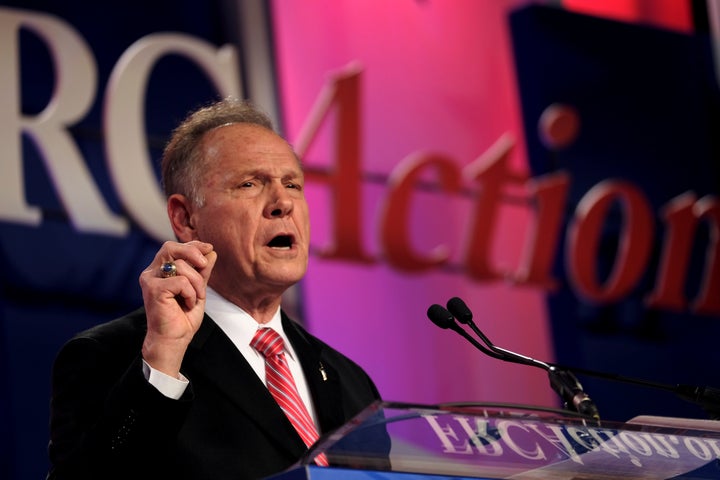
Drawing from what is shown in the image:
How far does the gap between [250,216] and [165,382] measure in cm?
48

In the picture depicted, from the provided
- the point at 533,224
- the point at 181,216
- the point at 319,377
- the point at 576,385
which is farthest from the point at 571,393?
the point at 533,224

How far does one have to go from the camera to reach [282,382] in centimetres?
178

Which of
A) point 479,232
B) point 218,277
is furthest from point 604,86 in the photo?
point 218,277

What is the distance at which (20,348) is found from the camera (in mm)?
3641

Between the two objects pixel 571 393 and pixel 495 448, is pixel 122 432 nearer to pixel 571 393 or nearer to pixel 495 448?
pixel 495 448

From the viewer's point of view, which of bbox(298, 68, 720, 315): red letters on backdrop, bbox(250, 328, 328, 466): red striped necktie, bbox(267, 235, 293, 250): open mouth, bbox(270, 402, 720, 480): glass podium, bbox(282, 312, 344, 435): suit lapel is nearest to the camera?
bbox(270, 402, 720, 480): glass podium

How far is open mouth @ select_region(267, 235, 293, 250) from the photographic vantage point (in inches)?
75.9

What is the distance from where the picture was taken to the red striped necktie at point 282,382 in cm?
171

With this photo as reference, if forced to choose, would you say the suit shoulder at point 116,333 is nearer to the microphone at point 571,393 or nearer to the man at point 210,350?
the man at point 210,350

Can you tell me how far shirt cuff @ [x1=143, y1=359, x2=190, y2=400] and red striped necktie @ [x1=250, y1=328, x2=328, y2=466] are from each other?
0.27 meters

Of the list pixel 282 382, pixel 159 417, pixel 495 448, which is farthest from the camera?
pixel 282 382

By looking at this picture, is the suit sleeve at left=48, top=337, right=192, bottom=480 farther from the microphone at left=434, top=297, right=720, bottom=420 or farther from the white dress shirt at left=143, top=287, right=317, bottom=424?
the microphone at left=434, top=297, right=720, bottom=420

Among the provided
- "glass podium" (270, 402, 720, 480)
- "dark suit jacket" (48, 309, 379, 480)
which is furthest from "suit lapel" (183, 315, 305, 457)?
"glass podium" (270, 402, 720, 480)

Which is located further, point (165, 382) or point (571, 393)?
point (571, 393)
